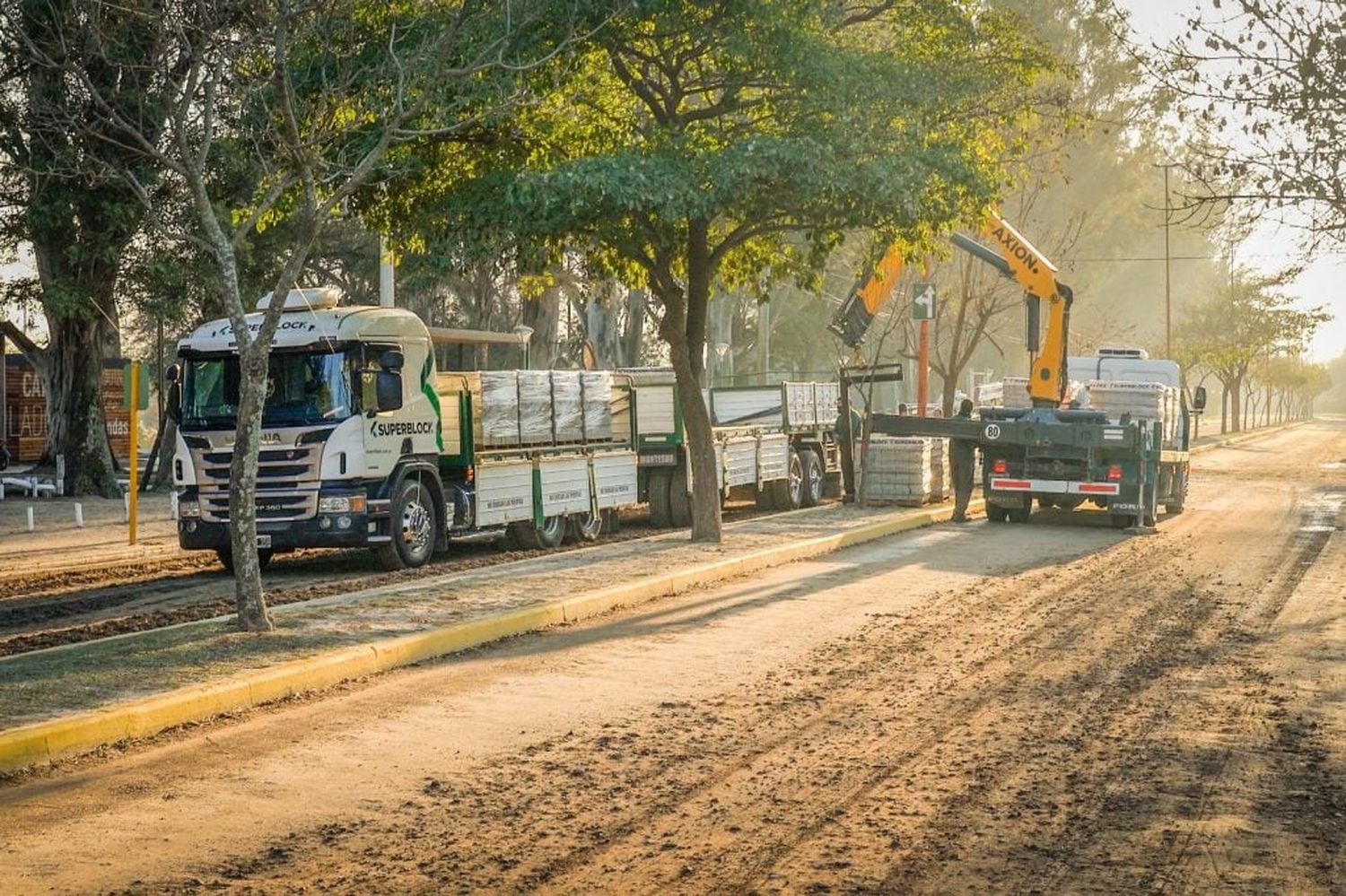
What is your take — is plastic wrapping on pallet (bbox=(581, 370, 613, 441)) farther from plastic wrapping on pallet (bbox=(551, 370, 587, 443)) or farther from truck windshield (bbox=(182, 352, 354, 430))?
truck windshield (bbox=(182, 352, 354, 430))

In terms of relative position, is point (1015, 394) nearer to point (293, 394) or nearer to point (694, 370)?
point (694, 370)

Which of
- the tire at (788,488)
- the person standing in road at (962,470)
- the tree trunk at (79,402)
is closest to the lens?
the person standing in road at (962,470)

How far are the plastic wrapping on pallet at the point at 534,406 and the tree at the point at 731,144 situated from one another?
175 centimetres

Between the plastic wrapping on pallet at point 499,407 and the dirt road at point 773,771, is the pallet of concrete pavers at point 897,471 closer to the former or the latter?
the plastic wrapping on pallet at point 499,407

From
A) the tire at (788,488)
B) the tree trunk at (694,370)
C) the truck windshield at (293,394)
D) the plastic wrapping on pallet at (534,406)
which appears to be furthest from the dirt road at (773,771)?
the tire at (788,488)

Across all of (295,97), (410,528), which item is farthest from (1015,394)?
(295,97)

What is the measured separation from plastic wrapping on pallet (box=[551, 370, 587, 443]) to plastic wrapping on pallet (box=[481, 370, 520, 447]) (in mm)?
892

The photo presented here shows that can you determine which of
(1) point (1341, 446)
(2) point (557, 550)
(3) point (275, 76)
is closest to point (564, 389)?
(2) point (557, 550)

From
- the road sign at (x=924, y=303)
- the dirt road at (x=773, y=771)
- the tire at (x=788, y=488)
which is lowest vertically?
the dirt road at (x=773, y=771)

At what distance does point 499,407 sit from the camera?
2061 cm

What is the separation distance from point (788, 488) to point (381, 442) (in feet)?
37.3

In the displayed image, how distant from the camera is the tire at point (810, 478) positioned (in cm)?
2930

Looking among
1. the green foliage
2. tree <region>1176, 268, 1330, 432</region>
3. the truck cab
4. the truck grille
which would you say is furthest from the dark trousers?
tree <region>1176, 268, 1330, 432</region>

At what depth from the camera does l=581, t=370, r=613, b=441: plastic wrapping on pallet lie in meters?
22.6
